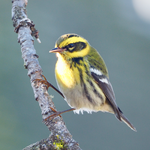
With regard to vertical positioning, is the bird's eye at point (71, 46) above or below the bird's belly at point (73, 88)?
above

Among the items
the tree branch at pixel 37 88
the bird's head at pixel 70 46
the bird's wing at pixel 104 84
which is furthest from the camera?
the bird's wing at pixel 104 84

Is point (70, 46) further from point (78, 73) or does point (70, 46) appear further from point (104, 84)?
point (104, 84)

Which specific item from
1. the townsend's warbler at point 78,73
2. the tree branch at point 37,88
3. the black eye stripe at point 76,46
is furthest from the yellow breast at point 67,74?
the tree branch at point 37,88

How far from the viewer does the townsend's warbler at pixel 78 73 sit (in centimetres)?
221

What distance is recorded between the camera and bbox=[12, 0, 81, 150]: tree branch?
1.58m

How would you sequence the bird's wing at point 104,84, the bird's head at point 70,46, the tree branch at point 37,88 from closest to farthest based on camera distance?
the tree branch at point 37,88 < the bird's head at point 70,46 < the bird's wing at point 104,84

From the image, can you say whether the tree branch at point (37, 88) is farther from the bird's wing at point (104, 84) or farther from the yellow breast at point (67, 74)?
the bird's wing at point (104, 84)

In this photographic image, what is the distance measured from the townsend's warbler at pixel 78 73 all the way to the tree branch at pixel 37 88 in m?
0.26

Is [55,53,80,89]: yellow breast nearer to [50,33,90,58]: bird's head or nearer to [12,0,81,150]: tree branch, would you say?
[50,33,90,58]: bird's head

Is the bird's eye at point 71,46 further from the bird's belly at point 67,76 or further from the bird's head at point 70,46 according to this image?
the bird's belly at point 67,76

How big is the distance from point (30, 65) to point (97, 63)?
778 mm

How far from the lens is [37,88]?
2.01 meters

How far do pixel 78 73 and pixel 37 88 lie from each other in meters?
0.46

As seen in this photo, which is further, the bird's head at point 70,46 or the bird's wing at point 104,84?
the bird's wing at point 104,84
